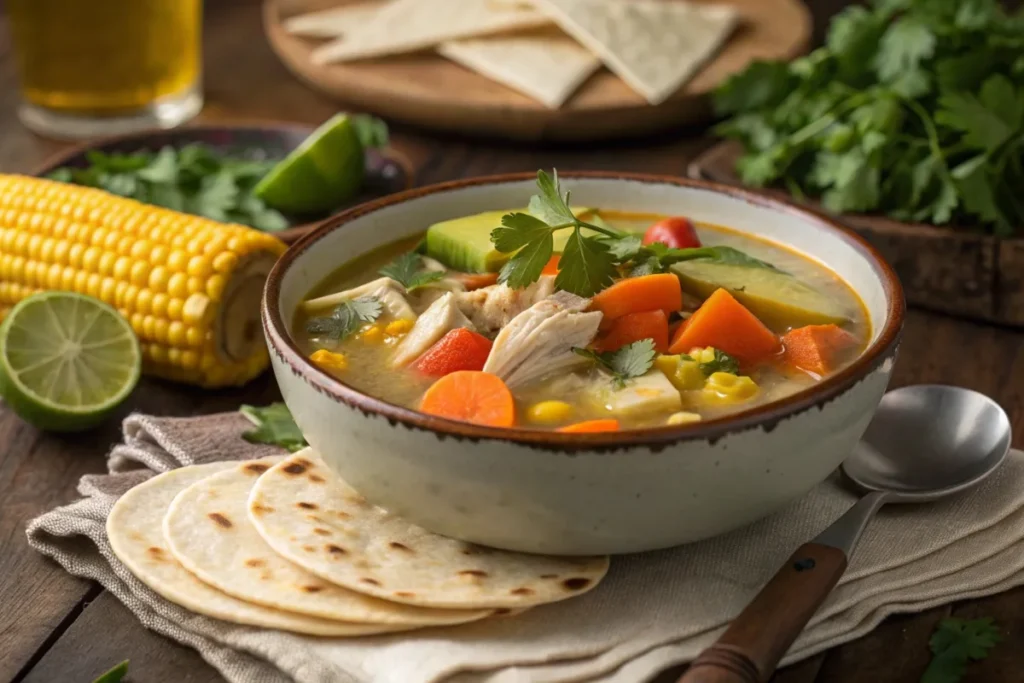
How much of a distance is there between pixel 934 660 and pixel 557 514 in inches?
32.7

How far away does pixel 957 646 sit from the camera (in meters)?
2.61

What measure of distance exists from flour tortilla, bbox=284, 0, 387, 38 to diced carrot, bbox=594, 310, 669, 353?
372 cm

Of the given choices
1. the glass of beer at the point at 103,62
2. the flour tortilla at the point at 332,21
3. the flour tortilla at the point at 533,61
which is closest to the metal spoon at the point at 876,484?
the flour tortilla at the point at 533,61

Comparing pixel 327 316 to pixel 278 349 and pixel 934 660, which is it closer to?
pixel 278 349

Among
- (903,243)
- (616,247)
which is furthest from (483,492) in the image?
(903,243)

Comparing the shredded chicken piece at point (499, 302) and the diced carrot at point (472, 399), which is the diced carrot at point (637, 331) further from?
the diced carrot at point (472, 399)

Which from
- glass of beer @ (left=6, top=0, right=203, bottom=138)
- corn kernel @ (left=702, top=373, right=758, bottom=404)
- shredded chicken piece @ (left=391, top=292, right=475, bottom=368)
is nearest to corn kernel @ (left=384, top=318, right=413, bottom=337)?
shredded chicken piece @ (left=391, top=292, right=475, bottom=368)

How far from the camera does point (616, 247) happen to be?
3094 mm

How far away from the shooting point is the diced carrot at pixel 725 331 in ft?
9.72

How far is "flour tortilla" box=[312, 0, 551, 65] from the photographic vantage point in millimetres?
5988

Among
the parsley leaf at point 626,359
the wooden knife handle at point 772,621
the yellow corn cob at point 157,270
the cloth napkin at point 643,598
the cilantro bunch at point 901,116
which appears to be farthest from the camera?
the cilantro bunch at point 901,116

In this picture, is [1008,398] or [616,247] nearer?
[616,247]

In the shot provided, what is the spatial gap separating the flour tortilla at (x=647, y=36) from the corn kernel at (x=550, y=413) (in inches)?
120

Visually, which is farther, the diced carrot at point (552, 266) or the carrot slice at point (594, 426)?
the diced carrot at point (552, 266)
